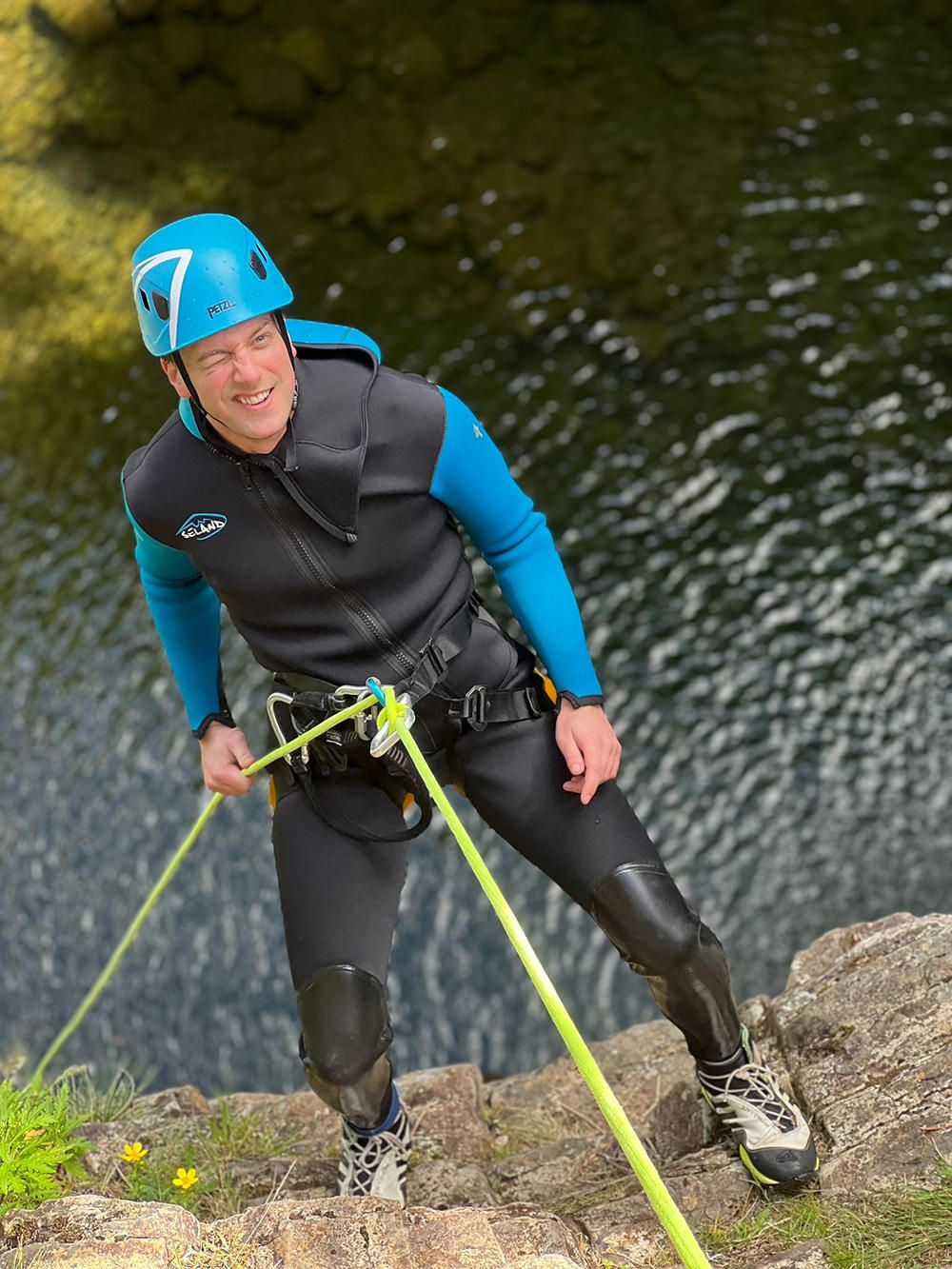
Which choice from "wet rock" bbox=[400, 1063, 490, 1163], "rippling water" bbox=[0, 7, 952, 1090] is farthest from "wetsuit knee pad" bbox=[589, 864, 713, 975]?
"rippling water" bbox=[0, 7, 952, 1090]

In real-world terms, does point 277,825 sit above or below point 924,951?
above

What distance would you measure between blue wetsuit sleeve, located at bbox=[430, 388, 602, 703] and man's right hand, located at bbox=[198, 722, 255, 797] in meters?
0.78

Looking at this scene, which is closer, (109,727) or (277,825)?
(277,825)

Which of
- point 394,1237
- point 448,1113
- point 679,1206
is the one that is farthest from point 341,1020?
point 448,1113

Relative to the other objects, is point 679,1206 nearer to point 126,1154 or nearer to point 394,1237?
point 394,1237

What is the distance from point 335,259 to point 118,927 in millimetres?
5801

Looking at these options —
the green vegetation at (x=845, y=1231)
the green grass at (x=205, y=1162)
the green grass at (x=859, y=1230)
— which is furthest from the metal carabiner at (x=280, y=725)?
the green grass at (x=859, y=1230)

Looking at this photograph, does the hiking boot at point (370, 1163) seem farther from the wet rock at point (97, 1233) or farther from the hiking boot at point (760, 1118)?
the hiking boot at point (760, 1118)

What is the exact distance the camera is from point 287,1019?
6922 millimetres

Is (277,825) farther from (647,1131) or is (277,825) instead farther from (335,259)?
(335,259)

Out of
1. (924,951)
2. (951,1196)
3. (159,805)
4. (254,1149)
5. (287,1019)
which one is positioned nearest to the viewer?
(951,1196)

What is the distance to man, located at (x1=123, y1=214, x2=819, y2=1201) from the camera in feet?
9.14

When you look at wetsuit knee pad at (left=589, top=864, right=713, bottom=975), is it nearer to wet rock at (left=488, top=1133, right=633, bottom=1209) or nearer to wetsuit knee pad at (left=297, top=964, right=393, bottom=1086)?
wetsuit knee pad at (left=297, top=964, right=393, bottom=1086)

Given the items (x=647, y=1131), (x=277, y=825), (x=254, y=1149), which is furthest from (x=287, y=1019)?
(x=277, y=825)
